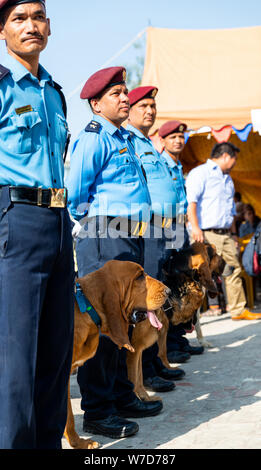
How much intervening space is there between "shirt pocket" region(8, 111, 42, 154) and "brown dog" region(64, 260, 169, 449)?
1.20 metres

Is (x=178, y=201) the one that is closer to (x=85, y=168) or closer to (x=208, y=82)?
(x=85, y=168)

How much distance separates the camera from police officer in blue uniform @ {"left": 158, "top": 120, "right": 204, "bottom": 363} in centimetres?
577

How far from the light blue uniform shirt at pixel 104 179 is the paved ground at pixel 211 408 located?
1448 millimetres

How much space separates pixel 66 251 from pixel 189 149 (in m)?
9.25

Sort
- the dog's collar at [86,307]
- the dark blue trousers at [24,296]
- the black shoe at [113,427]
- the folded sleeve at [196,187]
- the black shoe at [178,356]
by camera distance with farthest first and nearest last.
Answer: the folded sleeve at [196,187] < the black shoe at [178,356] < the black shoe at [113,427] < the dog's collar at [86,307] < the dark blue trousers at [24,296]

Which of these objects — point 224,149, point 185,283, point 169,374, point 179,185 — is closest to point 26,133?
point 169,374

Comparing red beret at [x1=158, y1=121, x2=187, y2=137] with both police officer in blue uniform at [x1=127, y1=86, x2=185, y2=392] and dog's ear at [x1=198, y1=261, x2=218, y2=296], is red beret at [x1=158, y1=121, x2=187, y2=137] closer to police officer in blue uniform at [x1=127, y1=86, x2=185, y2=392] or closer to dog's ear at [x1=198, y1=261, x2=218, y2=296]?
police officer in blue uniform at [x1=127, y1=86, x2=185, y2=392]

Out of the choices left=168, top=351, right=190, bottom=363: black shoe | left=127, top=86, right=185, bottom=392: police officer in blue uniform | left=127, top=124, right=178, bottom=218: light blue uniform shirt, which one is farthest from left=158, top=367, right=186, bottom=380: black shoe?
left=127, top=124, right=178, bottom=218: light blue uniform shirt

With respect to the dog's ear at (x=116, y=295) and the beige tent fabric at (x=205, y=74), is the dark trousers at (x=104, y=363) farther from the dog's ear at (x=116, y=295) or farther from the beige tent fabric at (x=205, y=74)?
the beige tent fabric at (x=205, y=74)

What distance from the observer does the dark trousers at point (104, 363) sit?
3582 mm

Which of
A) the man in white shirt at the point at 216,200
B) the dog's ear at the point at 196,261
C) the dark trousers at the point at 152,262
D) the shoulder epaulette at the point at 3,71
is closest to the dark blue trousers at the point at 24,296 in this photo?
the shoulder epaulette at the point at 3,71

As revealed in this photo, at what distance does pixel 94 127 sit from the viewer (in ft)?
12.5

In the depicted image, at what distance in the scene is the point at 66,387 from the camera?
268cm

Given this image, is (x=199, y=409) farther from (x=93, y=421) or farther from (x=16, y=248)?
(x=16, y=248)
